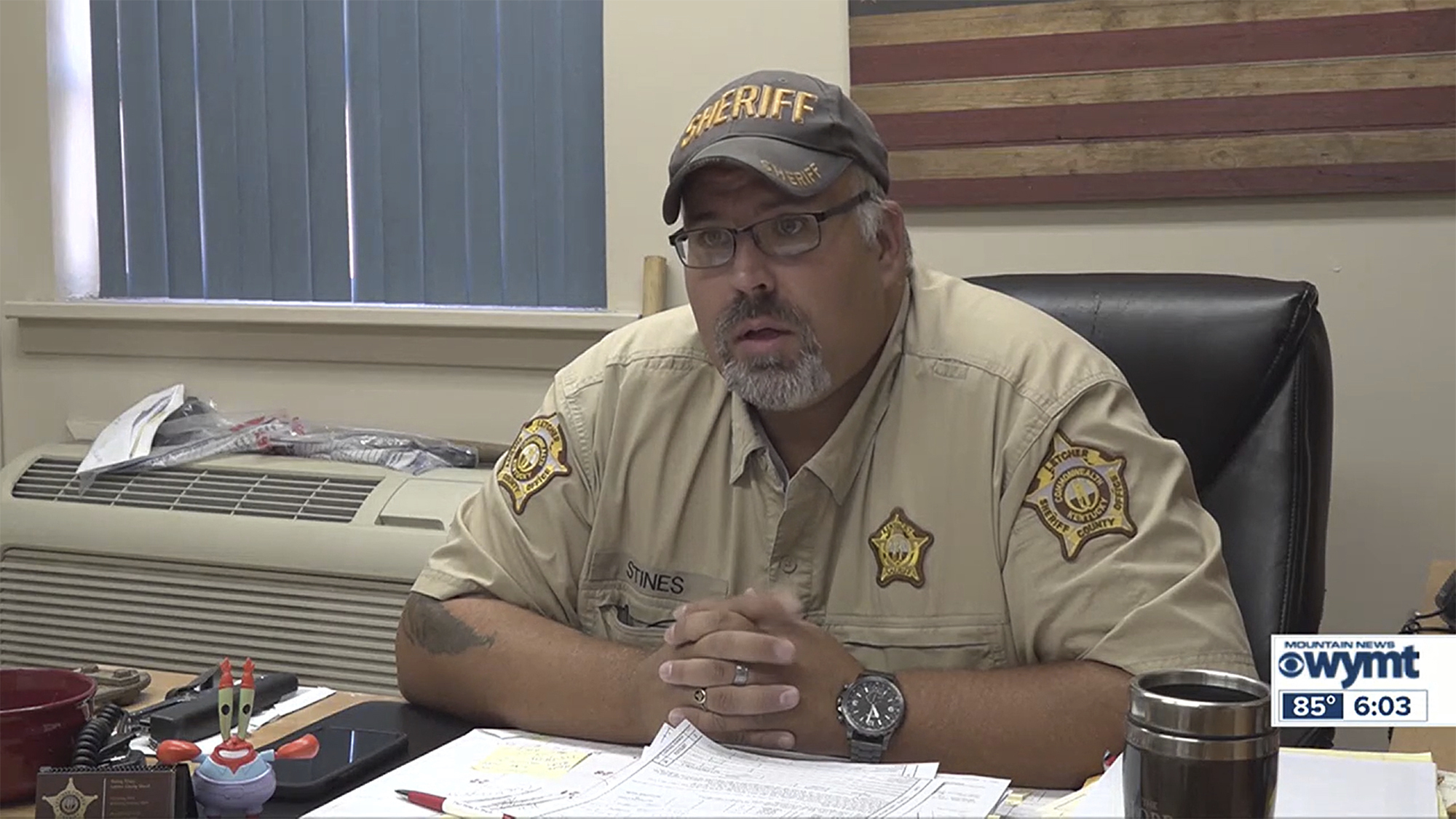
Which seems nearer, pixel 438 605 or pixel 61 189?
pixel 438 605

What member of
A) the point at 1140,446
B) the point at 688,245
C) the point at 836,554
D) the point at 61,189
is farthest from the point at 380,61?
the point at 1140,446

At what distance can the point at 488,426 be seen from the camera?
9.06ft

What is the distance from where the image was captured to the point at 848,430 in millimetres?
1515

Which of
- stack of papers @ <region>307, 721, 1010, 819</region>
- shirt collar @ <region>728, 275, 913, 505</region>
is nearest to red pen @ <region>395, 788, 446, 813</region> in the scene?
stack of papers @ <region>307, 721, 1010, 819</region>

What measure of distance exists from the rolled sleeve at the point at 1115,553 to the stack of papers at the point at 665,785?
0.27m

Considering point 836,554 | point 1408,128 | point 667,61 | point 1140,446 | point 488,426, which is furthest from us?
point 488,426

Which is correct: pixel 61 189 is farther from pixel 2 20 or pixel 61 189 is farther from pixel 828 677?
pixel 828 677

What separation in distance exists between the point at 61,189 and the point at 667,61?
4.79 feet

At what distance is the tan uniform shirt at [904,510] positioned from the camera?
1.36m

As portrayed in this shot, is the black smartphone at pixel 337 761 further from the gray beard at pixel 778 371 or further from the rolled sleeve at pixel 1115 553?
the rolled sleeve at pixel 1115 553

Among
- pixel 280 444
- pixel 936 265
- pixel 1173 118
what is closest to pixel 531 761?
pixel 936 265

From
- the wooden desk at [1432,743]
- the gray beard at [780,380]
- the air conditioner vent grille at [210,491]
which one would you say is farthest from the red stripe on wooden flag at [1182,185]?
the air conditioner vent grille at [210,491]

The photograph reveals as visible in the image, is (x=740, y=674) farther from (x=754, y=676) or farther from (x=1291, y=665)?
(x=1291, y=665)

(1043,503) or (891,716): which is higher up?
(1043,503)
